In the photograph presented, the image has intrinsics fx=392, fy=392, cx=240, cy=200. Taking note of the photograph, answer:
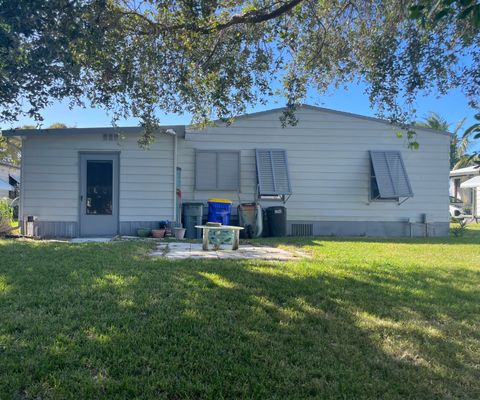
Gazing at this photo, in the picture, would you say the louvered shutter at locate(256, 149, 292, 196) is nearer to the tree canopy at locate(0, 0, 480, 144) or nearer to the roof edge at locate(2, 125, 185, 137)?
the roof edge at locate(2, 125, 185, 137)

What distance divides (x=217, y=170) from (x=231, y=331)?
334 inches

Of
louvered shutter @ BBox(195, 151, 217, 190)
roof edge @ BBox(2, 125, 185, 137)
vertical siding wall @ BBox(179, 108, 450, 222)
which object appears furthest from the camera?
vertical siding wall @ BBox(179, 108, 450, 222)

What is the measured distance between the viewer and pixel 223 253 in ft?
24.5

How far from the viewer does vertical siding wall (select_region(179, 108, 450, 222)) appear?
1180cm

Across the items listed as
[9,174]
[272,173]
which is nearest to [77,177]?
[272,173]

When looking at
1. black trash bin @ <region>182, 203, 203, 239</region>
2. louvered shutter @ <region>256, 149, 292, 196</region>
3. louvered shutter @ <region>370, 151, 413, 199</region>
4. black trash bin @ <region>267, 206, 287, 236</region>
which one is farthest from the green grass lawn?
louvered shutter @ <region>370, 151, 413, 199</region>

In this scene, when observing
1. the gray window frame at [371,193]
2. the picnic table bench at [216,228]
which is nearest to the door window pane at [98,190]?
the picnic table bench at [216,228]

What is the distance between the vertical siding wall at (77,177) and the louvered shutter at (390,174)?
618cm

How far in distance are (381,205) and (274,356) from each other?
398 inches

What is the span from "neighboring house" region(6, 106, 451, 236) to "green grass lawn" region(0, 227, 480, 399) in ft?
14.3

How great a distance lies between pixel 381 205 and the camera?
40.2 feet

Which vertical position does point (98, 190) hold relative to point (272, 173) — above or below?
below

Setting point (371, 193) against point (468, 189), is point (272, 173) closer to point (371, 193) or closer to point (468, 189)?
point (371, 193)

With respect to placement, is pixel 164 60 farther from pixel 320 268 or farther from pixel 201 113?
pixel 320 268
